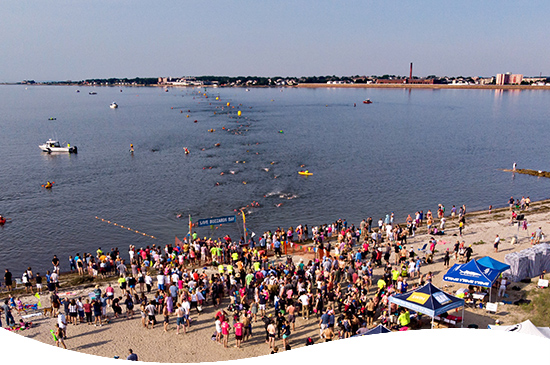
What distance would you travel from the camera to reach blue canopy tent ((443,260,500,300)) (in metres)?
16.4

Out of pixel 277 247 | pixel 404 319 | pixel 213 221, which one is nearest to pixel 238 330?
pixel 404 319

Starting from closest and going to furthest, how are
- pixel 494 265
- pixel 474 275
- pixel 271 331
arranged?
pixel 271 331
pixel 474 275
pixel 494 265

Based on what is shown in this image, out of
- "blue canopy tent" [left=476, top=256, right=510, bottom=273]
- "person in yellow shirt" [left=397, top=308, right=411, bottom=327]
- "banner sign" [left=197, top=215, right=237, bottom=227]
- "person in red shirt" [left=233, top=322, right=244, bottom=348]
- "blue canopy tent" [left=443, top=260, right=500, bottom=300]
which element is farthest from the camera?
"banner sign" [left=197, top=215, right=237, bottom=227]

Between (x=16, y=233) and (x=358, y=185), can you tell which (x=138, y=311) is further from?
(x=358, y=185)

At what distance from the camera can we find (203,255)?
2303 centimetres

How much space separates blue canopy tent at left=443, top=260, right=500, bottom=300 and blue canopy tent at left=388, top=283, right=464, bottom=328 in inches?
90.6

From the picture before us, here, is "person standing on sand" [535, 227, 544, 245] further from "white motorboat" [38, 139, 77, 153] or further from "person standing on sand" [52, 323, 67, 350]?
"white motorboat" [38, 139, 77, 153]

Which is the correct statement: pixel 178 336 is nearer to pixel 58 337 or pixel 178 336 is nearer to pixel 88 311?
pixel 88 311

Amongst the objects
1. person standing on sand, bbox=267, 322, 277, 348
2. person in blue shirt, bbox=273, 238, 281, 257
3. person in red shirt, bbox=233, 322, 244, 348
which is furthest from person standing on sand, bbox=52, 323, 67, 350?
person in blue shirt, bbox=273, 238, 281, 257

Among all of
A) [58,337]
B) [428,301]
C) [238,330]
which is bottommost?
[58,337]

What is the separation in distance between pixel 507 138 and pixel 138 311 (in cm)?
7913

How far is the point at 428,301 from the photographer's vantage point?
14.3 meters

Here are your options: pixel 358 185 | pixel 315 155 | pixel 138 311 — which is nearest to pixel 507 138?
pixel 315 155

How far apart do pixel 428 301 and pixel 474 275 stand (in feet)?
11.9
